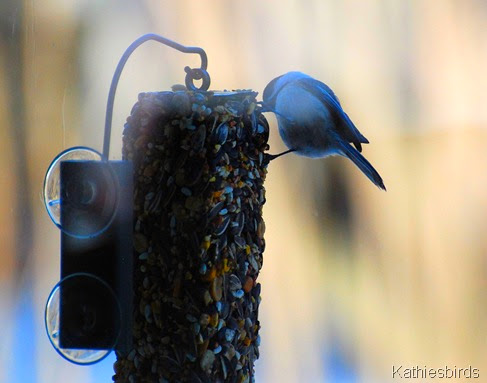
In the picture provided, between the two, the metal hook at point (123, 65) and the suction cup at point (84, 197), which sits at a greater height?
the metal hook at point (123, 65)

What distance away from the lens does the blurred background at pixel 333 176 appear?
164 centimetres

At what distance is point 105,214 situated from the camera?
90cm

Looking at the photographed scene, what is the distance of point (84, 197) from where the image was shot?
894 mm

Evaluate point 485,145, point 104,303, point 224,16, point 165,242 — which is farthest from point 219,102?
point 485,145

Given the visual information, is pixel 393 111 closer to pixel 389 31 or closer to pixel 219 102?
pixel 389 31

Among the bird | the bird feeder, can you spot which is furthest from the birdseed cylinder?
the bird

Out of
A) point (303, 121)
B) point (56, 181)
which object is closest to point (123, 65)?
point (56, 181)

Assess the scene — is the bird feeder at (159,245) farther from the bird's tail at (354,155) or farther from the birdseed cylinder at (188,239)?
the bird's tail at (354,155)

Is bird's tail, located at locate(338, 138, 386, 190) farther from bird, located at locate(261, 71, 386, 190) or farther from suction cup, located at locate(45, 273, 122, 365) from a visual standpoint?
suction cup, located at locate(45, 273, 122, 365)

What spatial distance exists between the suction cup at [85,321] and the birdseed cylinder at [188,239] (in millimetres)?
52

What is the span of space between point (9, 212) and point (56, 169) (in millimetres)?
846

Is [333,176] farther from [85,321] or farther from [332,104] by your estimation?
[85,321]

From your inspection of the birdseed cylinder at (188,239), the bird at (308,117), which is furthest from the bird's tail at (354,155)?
the birdseed cylinder at (188,239)

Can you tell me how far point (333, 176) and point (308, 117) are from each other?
64 cm
